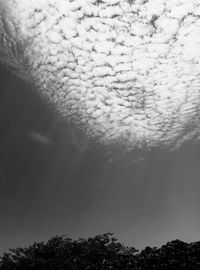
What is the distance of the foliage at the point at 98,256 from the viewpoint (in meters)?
16.9

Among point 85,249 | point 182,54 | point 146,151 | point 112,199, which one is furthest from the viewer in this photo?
point 112,199

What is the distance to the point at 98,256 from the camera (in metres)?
19.6

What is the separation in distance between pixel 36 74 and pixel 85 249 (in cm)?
1613

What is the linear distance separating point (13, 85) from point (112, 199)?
136ft

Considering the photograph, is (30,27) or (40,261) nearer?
(40,261)

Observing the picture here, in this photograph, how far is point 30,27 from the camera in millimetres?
22891

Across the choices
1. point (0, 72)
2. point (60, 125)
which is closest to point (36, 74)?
point (0, 72)

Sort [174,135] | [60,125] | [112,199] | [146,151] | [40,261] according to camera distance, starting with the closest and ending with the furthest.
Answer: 1. [40,261]
2. [60,125]
3. [174,135]
4. [146,151]
5. [112,199]

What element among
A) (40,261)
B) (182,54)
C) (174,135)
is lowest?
(40,261)

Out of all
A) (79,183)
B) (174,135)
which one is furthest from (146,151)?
(79,183)

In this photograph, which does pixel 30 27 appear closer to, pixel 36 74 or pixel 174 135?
pixel 36 74

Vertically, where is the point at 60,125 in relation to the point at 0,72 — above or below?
above

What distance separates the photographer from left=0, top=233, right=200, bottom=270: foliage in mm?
16859

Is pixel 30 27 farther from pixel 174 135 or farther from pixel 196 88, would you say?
pixel 174 135
